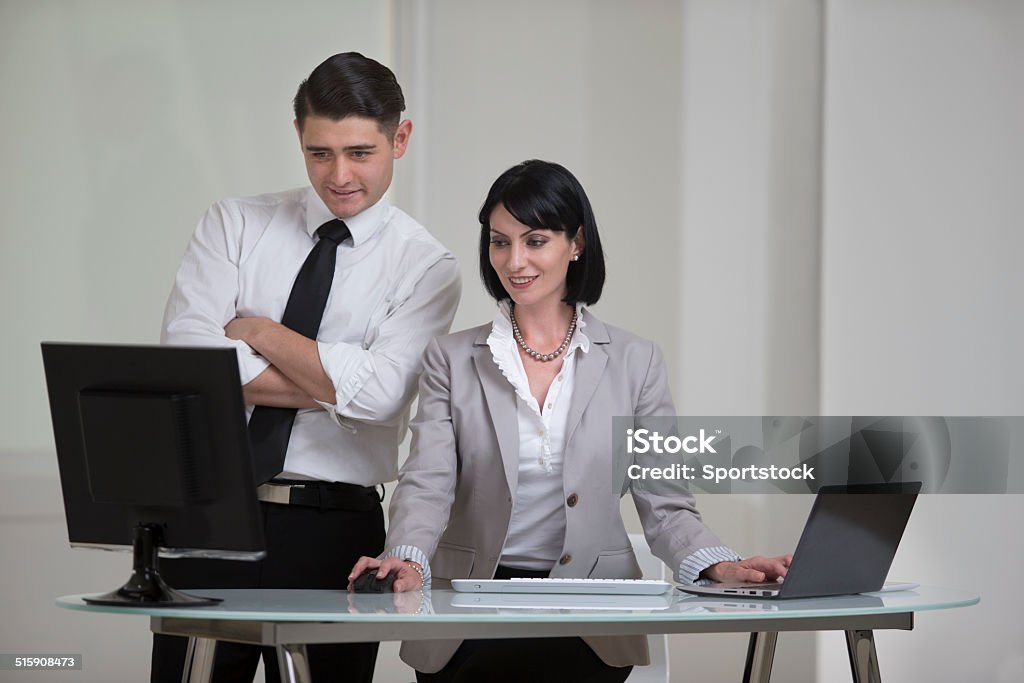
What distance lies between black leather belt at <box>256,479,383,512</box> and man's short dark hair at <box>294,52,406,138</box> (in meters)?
0.81

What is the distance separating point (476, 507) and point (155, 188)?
295 cm

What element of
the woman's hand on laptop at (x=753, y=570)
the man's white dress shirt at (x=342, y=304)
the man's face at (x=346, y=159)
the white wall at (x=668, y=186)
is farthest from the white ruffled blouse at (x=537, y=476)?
the white wall at (x=668, y=186)

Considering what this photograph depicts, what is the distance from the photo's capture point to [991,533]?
16.1ft

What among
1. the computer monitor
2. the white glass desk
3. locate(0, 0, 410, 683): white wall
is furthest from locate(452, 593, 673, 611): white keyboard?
locate(0, 0, 410, 683): white wall

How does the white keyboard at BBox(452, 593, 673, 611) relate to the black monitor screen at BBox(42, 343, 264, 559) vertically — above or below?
below

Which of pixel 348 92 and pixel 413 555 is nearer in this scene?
pixel 413 555

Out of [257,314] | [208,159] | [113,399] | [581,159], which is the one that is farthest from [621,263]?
[113,399]

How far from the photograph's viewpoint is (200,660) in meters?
2.02

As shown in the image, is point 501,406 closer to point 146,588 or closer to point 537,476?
point 537,476

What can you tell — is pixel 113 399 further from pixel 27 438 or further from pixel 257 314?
pixel 27 438

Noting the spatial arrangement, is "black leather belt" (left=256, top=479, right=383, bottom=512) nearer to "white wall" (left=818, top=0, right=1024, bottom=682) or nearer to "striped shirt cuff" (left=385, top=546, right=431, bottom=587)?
"striped shirt cuff" (left=385, top=546, right=431, bottom=587)

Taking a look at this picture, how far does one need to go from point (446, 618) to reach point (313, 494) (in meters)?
0.94

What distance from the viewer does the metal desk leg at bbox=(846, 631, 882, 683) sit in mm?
2160

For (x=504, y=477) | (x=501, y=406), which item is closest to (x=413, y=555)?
(x=504, y=477)
